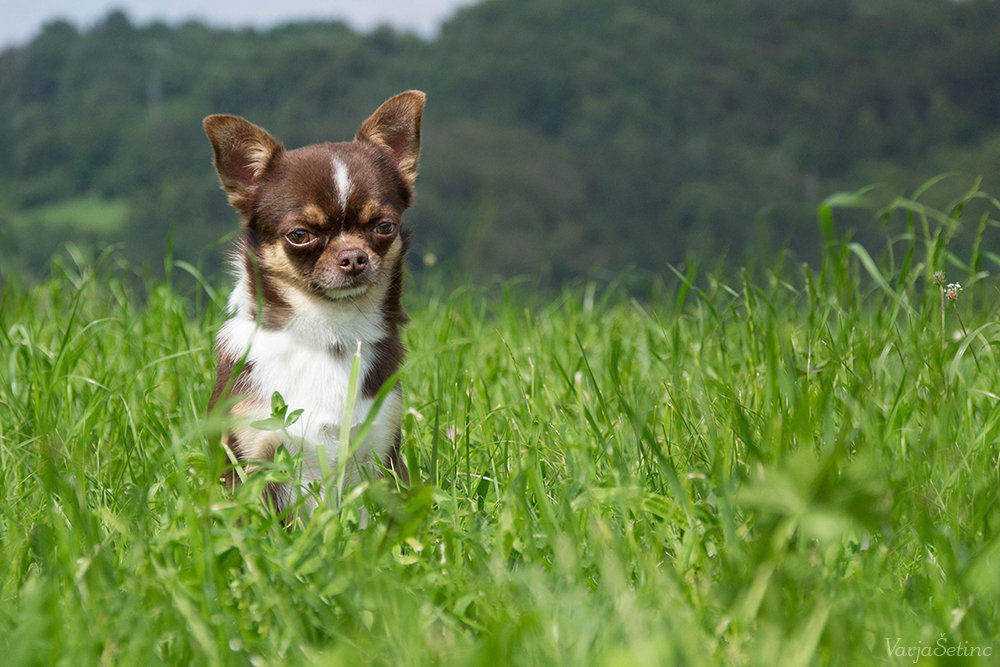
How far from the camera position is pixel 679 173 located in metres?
66.0

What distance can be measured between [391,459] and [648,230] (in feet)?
187

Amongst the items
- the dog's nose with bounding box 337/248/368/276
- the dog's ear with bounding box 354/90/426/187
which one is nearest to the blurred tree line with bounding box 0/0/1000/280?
the dog's ear with bounding box 354/90/426/187

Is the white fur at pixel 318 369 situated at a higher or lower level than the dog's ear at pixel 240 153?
lower

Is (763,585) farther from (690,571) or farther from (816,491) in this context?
(690,571)

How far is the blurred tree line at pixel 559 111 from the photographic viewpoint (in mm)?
58219

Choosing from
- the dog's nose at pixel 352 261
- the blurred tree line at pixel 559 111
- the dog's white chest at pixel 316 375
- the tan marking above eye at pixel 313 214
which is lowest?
the blurred tree line at pixel 559 111

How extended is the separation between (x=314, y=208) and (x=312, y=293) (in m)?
0.27

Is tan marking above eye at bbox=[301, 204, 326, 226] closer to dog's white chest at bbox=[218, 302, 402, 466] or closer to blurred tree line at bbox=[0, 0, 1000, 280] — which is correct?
dog's white chest at bbox=[218, 302, 402, 466]

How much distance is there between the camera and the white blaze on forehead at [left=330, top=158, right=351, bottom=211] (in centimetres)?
275

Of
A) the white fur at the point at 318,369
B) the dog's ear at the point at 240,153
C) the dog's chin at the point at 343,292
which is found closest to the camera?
the white fur at the point at 318,369

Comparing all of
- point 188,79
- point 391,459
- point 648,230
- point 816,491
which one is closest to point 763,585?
point 816,491

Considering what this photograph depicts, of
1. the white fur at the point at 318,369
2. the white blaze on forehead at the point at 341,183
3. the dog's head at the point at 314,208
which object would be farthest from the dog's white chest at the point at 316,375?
the white blaze on forehead at the point at 341,183

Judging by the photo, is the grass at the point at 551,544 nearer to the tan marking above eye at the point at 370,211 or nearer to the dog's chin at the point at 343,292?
the dog's chin at the point at 343,292

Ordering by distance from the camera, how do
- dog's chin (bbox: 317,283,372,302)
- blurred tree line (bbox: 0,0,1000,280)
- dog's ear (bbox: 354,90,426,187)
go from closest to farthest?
dog's chin (bbox: 317,283,372,302) < dog's ear (bbox: 354,90,426,187) < blurred tree line (bbox: 0,0,1000,280)
